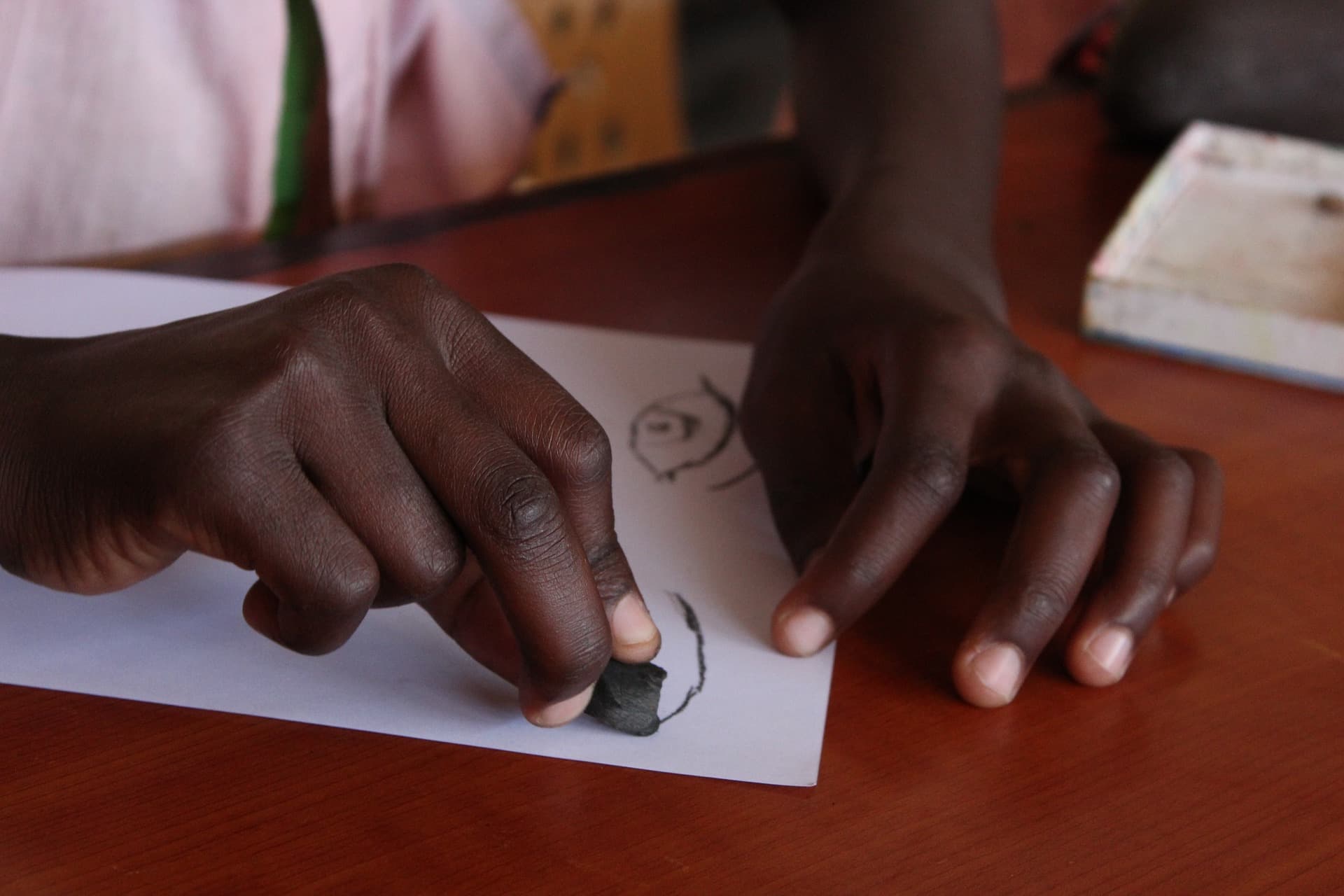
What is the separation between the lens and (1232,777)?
0.38m

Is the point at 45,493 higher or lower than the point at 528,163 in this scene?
higher

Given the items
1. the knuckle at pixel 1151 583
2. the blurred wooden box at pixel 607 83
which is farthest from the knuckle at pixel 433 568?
the blurred wooden box at pixel 607 83

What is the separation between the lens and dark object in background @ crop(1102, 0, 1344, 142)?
0.78 meters

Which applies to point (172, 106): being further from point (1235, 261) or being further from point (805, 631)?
point (1235, 261)

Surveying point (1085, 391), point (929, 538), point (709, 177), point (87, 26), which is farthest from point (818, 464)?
point (87, 26)

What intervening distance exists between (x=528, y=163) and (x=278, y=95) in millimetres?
234

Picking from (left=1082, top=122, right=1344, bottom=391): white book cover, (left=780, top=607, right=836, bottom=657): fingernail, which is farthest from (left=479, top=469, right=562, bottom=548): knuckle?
(left=1082, top=122, right=1344, bottom=391): white book cover

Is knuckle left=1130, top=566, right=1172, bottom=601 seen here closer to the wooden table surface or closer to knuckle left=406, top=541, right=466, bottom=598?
the wooden table surface

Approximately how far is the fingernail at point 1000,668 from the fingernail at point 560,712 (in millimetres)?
129

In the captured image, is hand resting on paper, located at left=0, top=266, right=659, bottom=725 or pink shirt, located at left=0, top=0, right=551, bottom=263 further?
pink shirt, located at left=0, top=0, right=551, bottom=263

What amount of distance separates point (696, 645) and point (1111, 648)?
14 centimetres

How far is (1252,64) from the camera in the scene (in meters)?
0.78

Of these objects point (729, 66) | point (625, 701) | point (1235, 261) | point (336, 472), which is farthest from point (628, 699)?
point (729, 66)

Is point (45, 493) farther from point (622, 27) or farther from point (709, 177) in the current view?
point (622, 27)
